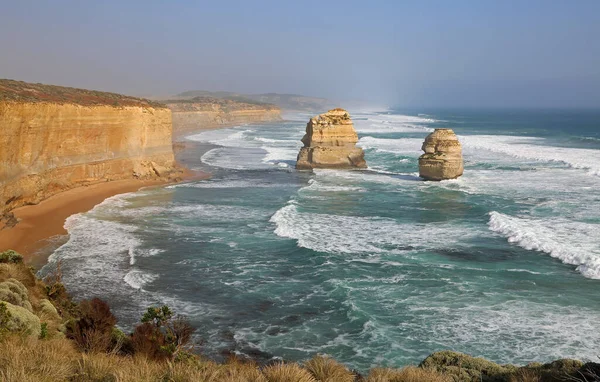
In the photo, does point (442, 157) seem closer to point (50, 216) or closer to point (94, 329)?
point (50, 216)

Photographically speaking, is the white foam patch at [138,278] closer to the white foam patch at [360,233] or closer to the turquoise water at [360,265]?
the turquoise water at [360,265]

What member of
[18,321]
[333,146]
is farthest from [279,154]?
[18,321]

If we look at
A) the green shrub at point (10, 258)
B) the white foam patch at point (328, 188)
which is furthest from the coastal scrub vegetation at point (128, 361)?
the white foam patch at point (328, 188)

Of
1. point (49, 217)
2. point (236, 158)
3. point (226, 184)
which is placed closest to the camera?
point (49, 217)

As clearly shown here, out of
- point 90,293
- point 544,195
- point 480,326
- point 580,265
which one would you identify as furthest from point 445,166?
point 90,293

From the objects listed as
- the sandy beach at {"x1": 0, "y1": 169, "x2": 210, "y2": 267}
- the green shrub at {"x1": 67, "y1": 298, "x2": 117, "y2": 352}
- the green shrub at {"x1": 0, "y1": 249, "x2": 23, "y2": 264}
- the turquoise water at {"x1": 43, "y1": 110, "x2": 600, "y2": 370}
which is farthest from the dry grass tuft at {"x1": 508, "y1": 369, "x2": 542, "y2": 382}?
the sandy beach at {"x1": 0, "y1": 169, "x2": 210, "y2": 267}

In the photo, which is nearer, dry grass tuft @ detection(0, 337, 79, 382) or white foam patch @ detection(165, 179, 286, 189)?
dry grass tuft @ detection(0, 337, 79, 382)

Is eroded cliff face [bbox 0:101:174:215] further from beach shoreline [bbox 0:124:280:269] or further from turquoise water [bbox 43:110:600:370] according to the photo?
turquoise water [bbox 43:110:600:370]
